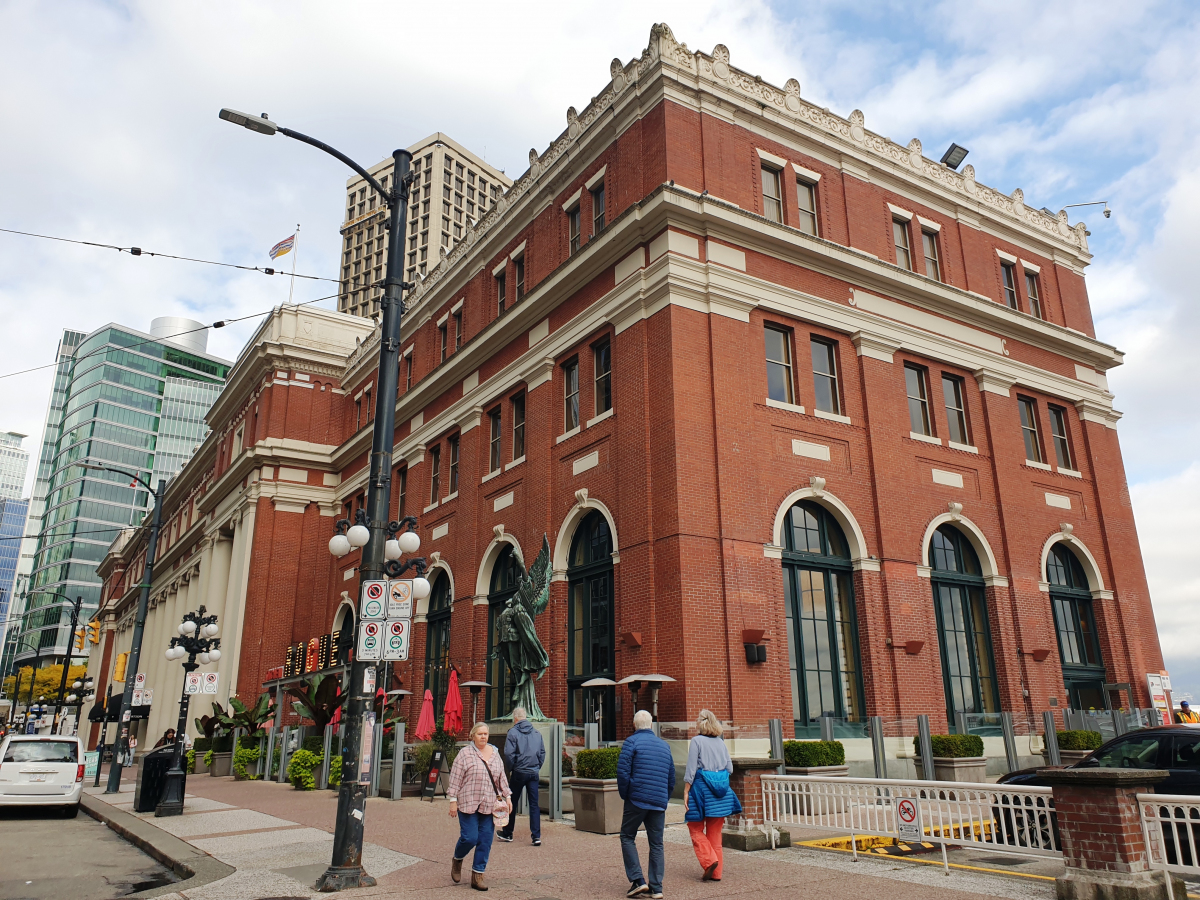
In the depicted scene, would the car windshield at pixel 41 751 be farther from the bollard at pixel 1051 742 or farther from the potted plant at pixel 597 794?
the bollard at pixel 1051 742

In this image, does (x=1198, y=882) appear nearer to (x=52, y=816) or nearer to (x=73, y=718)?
(x=52, y=816)

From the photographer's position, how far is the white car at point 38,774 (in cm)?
1927

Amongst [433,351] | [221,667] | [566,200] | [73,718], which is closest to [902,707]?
[566,200]

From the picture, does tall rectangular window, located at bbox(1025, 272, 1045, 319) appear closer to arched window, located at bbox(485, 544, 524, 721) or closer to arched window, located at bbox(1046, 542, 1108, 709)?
arched window, located at bbox(1046, 542, 1108, 709)

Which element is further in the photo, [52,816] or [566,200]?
[566,200]

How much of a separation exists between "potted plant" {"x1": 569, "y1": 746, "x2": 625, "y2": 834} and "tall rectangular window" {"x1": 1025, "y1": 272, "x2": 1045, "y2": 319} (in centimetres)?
2315

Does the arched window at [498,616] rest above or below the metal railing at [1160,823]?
above

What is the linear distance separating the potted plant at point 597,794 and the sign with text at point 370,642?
4499mm

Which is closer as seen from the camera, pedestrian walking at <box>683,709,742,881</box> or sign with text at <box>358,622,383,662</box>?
pedestrian walking at <box>683,709,742,881</box>

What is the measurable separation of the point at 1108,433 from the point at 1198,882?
80.5 ft

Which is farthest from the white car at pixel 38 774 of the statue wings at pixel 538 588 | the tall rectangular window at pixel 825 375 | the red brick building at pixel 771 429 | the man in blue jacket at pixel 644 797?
the tall rectangular window at pixel 825 375

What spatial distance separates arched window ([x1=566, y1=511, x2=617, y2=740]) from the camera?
21.2 m

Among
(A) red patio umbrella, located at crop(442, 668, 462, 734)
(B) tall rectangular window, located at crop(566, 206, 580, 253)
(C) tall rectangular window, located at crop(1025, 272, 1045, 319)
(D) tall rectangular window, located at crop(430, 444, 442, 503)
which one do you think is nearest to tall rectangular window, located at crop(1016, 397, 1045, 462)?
(C) tall rectangular window, located at crop(1025, 272, 1045, 319)

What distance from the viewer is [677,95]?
75.3ft
